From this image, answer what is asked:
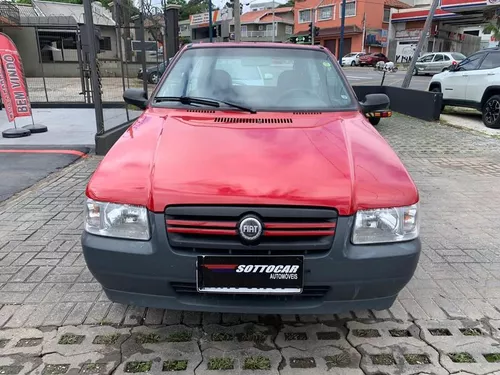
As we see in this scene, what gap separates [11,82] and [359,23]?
1855 inches

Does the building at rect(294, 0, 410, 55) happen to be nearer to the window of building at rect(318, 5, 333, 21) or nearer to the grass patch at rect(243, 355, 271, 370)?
the window of building at rect(318, 5, 333, 21)

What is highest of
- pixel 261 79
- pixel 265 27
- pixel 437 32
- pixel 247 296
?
pixel 265 27

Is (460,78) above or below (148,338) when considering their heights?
above

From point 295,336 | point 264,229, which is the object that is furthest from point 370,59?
point 264,229

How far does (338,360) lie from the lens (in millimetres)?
2471

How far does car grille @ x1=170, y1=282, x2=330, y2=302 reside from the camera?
7.26 feet

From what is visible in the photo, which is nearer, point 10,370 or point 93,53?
point 10,370

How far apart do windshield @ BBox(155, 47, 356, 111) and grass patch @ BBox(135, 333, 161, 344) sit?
1.74 metres

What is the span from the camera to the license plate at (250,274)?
2.14 meters

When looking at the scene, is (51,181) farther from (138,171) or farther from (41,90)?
(41,90)

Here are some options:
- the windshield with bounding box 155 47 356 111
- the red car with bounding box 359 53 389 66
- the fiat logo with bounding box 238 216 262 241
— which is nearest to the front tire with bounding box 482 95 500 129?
the windshield with bounding box 155 47 356 111

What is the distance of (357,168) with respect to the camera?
7.75ft

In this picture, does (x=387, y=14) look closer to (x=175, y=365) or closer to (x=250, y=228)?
(x=250, y=228)

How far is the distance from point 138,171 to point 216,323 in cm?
117
